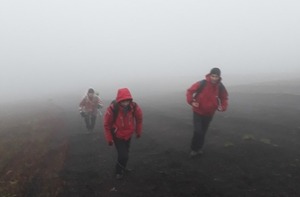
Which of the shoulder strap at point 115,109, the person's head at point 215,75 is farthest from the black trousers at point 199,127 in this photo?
the shoulder strap at point 115,109

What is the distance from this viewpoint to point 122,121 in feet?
31.2

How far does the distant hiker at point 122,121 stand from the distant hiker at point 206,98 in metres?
1.86

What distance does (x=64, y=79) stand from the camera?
130 meters

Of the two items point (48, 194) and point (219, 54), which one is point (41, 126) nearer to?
point (48, 194)

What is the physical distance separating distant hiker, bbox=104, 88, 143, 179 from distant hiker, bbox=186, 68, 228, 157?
186cm

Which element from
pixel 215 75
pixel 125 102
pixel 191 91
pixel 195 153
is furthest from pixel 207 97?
pixel 125 102

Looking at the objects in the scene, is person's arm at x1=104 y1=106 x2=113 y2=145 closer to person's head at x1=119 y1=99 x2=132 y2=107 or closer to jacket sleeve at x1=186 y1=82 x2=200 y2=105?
person's head at x1=119 y1=99 x2=132 y2=107

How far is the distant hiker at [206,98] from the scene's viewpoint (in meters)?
10.6

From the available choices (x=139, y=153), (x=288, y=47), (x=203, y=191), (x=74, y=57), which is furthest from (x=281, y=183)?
(x=74, y=57)

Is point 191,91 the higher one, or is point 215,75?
point 215,75

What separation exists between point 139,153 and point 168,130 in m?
4.00

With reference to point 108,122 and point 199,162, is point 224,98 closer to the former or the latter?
point 199,162

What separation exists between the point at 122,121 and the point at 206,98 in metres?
2.66

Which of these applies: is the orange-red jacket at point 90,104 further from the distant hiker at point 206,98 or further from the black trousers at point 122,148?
the black trousers at point 122,148
